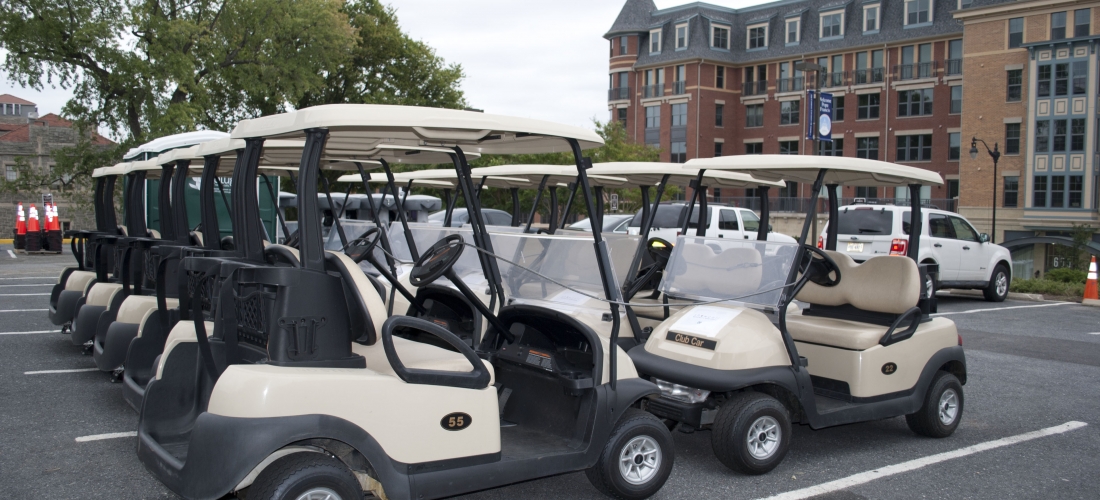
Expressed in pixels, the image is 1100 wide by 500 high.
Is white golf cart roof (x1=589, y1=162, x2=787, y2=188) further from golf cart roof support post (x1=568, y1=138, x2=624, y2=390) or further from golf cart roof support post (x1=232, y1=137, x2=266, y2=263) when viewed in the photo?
golf cart roof support post (x1=232, y1=137, x2=266, y2=263)

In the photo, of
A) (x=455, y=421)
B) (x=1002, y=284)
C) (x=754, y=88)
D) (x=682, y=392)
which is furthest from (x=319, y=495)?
(x=754, y=88)

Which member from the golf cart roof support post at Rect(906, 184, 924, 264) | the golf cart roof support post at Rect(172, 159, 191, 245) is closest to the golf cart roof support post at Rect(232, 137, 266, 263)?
the golf cart roof support post at Rect(172, 159, 191, 245)

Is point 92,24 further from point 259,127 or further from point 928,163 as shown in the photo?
point 928,163

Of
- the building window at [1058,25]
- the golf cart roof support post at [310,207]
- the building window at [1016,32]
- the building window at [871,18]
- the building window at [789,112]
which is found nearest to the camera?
the golf cart roof support post at [310,207]

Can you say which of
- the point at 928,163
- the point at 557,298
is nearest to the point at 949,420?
the point at 557,298

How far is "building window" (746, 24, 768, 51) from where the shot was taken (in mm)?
55219

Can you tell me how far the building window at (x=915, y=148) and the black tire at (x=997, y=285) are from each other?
115 ft

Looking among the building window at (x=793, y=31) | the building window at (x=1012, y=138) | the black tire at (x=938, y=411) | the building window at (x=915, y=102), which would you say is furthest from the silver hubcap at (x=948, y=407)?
the building window at (x=793, y=31)

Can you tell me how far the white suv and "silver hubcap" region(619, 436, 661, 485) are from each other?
9.41m

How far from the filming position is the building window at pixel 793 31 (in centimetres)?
5375

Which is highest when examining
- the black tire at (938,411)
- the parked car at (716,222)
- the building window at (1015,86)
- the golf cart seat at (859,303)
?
the building window at (1015,86)

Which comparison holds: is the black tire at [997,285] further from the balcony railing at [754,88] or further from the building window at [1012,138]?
the balcony railing at [754,88]

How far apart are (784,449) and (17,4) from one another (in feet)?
81.0

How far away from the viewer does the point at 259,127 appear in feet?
13.3
